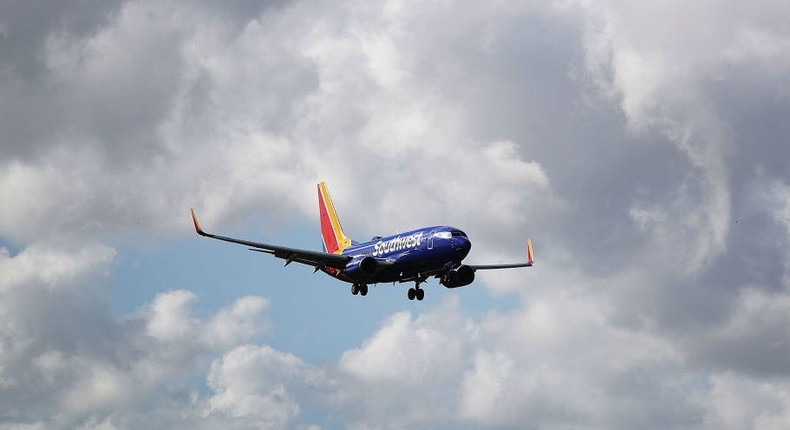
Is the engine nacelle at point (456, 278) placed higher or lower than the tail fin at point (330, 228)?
lower

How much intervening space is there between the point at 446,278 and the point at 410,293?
13.2 ft

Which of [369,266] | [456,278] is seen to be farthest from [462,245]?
[369,266]

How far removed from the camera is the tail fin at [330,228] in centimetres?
12400

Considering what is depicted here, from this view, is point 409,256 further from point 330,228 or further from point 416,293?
point 330,228

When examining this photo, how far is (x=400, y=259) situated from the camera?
99.3m

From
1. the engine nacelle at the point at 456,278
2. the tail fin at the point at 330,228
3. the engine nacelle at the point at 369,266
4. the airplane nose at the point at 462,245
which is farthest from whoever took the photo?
the tail fin at the point at 330,228

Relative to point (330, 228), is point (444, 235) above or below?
below

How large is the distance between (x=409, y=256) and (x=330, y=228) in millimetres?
31274

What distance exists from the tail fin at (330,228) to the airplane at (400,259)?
11911 millimetres

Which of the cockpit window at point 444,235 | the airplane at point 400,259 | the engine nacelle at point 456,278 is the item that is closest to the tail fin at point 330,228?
the airplane at point 400,259

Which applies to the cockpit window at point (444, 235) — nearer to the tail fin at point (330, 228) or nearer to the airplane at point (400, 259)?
the airplane at point (400, 259)

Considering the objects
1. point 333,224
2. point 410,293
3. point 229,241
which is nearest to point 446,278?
point 410,293

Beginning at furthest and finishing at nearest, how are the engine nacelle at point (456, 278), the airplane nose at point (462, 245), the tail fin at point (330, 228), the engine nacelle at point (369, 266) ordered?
the tail fin at point (330, 228), the engine nacelle at point (456, 278), the engine nacelle at point (369, 266), the airplane nose at point (462, 245)

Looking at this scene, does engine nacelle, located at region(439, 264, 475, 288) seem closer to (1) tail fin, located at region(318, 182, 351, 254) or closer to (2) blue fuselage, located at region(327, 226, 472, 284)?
(2) blue fuselage, located at region(327, 226, 472, 284)
